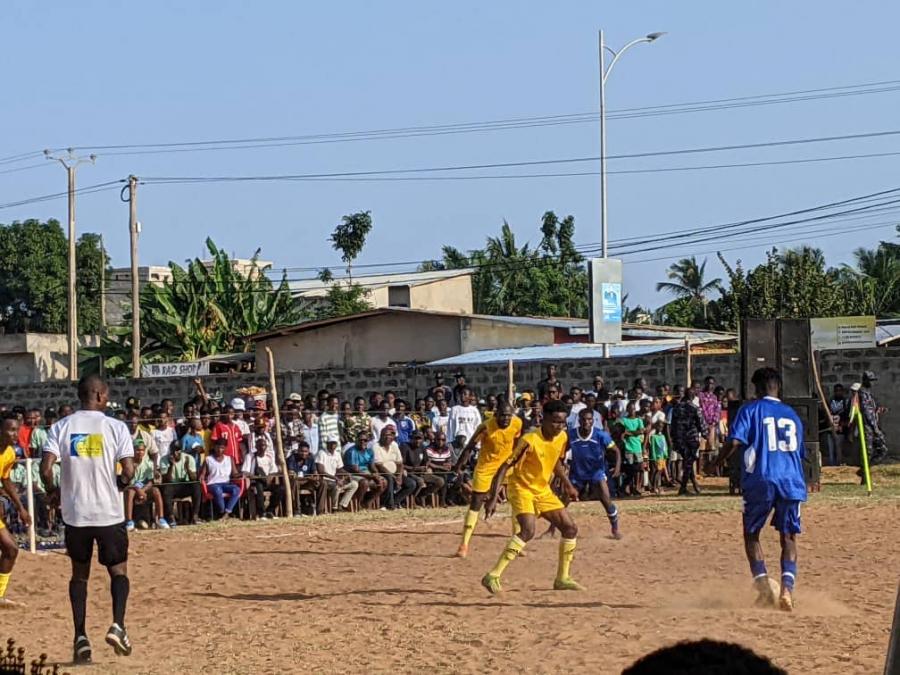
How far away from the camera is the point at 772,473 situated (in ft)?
34.5

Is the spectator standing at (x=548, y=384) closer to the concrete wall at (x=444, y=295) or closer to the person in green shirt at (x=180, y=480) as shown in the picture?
the person in green shirt at (x=180, y=480)

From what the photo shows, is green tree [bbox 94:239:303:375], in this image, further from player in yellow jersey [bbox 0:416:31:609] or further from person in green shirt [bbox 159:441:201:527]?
player in yellow jersey [bbox 0:416:31:609]

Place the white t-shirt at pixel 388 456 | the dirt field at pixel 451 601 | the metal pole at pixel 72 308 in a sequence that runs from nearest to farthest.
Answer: the dirt field at pixel 451 601 → the white t-shirt at pixel 388 456 → the metal pole at pixel 72 308

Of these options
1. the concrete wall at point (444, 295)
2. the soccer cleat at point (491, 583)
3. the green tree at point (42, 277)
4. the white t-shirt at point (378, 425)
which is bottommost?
the soccer cleat at point (491, 583)

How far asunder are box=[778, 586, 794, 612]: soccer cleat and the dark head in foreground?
8.38 m

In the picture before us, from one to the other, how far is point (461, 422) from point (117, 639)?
532 inches

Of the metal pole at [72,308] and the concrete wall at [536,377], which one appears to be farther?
the metal pole at [72,308]

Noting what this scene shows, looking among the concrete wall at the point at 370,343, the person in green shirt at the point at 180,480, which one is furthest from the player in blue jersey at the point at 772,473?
the concrete wall at the point at 370,343

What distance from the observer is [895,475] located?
79.2 feet

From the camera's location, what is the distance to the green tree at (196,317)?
1734 inches

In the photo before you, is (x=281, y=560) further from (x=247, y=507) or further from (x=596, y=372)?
(x=596, y=372)

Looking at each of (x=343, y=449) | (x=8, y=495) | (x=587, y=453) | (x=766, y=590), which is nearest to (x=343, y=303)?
(x=343, y=449)

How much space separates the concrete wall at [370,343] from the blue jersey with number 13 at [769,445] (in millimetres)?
29826

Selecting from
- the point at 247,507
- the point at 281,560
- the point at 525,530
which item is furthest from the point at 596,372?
the point at 525,530
